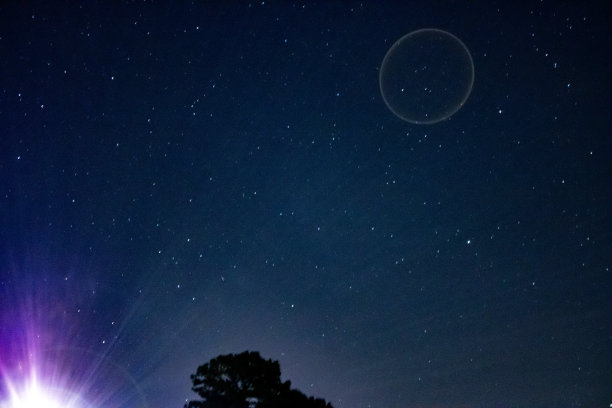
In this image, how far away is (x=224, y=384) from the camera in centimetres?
2167

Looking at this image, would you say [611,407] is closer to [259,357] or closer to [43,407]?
[259,357]

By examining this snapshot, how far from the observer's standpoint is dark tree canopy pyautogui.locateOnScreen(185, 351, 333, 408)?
69.4ft

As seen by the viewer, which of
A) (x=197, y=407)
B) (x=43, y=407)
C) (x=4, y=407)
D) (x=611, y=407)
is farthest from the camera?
(x=611, y=407)

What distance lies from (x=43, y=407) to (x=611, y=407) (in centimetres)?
8151

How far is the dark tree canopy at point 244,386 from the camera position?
69.4 ft

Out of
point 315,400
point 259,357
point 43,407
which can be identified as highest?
point 43,407

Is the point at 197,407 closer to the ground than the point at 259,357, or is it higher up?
closer to the ground

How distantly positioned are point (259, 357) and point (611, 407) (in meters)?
72.2

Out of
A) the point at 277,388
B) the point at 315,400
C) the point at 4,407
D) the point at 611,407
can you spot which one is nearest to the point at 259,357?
the point at 277,388

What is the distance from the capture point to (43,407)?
40.2m

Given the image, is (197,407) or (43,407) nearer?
(197,407)

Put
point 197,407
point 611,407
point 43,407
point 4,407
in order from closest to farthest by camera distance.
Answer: point 197,407 → point 4,407 → point 43,407 → point 611,407

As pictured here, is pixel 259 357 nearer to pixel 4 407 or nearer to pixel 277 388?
pixel 277 388

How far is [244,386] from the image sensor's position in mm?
21594
